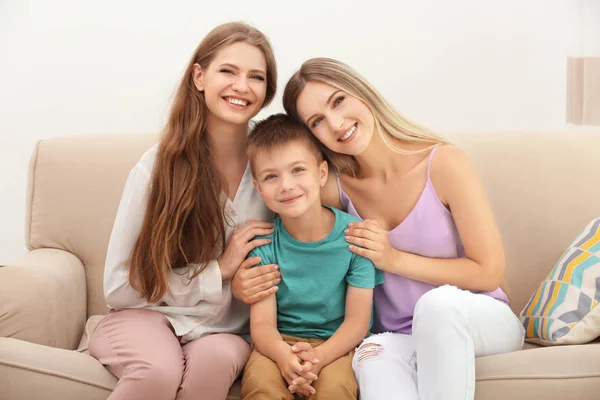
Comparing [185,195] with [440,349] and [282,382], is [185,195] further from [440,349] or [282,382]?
[440,349]

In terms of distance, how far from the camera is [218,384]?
160 cm

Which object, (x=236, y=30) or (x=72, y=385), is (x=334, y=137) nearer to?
(x=236, y=30)

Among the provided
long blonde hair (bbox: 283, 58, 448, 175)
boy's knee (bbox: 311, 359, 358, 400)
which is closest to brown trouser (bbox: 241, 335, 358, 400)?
boy's knee (bbox: 311, 359, 358, 400)

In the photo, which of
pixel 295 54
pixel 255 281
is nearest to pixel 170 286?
pixel 255 281

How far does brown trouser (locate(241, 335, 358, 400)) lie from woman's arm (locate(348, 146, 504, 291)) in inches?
10.7

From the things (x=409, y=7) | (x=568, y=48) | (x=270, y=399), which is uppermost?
(x=409, y=7)

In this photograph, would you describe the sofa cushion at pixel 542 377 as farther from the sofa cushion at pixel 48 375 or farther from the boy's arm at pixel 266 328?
the sofa cushion at pixel 48 375

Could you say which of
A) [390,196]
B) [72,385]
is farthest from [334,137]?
[72,385]

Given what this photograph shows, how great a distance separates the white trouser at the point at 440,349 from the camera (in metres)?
1.49

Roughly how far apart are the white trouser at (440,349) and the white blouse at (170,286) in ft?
1.22

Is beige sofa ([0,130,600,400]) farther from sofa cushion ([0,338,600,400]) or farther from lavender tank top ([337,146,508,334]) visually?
lavender tank top ([337,146,508,334])

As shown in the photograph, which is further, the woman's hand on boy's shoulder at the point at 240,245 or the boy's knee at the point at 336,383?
the woman's hand on boy's shoulder at the point at 240,245

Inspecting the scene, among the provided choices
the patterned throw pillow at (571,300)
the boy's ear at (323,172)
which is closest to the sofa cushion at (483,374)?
the patterned throw pillow at (571,300)

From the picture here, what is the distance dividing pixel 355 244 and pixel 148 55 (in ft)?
4.05
